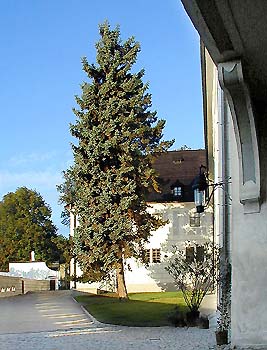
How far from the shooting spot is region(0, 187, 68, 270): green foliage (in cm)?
5344

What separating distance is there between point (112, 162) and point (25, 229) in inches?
1225

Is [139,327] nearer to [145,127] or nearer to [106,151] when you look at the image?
[106,151]

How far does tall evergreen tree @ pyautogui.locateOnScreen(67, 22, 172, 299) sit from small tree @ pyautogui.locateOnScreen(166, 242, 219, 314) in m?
8.73

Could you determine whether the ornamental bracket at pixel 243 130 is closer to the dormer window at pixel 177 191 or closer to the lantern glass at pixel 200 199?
the lantern glass at pixel 200 199

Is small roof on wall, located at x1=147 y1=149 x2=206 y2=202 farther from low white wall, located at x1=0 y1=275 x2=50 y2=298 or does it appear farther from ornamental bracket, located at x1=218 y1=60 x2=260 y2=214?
ornamental bracket, located at x1=218 y1=60 x2=260 y2=214

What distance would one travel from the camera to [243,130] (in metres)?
5.95

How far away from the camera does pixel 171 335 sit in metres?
12.9

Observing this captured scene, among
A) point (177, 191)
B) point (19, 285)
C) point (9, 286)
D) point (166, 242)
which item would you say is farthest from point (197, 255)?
point (19, 285)

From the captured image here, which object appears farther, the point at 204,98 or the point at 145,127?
the point at 145,127

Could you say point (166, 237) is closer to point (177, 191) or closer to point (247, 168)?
point (177, 191)

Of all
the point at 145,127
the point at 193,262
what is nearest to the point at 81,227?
the point at 145,127

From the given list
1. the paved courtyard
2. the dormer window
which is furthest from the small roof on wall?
the paved courtyard

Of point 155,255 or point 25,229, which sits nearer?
point 155,255

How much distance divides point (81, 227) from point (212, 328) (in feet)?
40.2
